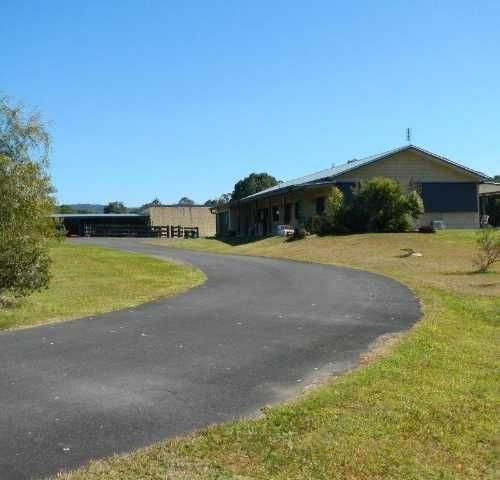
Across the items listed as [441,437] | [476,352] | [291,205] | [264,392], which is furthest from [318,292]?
[291,205]

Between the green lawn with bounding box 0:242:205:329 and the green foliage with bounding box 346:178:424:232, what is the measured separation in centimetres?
1273

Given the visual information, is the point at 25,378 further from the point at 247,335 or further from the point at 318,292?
the point at 318,292

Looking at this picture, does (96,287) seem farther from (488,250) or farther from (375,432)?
(375,432)

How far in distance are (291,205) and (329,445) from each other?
39.4m

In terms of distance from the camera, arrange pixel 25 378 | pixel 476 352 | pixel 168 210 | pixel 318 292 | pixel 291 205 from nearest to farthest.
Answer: pixel 25 378 < pixel 476 352 < pixel 318 292 < pixel 291 205 < pixel 168 210

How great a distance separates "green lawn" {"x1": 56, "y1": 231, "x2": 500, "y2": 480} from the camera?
4227mm

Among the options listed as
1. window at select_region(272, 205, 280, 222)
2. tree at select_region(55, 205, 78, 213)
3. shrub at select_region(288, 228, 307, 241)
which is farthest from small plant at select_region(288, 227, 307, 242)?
tree at select_region(55, 205, 78, 213)

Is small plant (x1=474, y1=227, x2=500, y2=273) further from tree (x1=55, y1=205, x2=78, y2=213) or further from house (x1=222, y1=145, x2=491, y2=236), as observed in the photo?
house (x1=222, y1=145, x2=491, y2=236)

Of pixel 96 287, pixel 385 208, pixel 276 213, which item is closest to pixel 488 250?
pixel 96 287

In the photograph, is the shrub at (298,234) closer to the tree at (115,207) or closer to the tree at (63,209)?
the tree at (63,209)

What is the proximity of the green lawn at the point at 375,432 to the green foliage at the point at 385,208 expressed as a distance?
25.1 meters

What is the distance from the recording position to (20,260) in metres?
12.3

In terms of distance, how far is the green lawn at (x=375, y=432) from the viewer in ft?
13.9

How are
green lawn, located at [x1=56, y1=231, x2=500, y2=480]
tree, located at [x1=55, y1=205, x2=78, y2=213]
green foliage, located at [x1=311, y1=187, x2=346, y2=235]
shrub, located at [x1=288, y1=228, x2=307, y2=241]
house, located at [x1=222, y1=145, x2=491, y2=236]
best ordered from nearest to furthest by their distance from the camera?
green lawn, located at [x1=56, y1=231, x2=500, y2=480] < tree, located at [x1=55, y1=205, x2=78, y2=213] < shrub, located at [x1=288, y1=228, x2=307, y2=241] < green foliage, located at [x1=311, y1=187, x2=346, y2=235] < house, located at [x1=222, y1=145, x2=491, y2=236]
